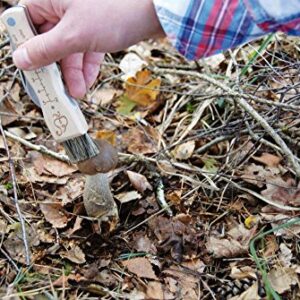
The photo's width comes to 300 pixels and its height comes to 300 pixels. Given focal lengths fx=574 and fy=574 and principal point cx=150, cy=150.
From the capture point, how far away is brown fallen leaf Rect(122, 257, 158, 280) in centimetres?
189

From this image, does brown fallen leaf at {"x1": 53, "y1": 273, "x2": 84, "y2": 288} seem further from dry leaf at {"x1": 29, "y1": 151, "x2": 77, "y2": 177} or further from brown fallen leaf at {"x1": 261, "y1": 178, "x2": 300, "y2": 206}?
brown fallen leaf at {"x1": 261, "y1": 178, "x2": 300, "y2": 206}

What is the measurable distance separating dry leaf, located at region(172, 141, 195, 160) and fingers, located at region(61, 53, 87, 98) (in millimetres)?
690

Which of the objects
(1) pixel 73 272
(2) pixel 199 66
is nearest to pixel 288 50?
(2) pixel 199 66

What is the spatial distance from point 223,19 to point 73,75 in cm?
55

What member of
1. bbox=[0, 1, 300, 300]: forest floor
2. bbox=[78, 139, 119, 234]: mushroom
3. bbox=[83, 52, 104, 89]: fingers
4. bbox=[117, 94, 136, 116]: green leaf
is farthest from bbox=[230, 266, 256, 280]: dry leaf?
bbox=[117, 94, 136, 116]: green leaf

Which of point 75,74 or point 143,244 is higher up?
point 75,74

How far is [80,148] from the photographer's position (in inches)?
73.8

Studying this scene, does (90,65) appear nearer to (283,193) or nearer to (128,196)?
(128,196)

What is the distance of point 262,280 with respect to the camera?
1840 mm

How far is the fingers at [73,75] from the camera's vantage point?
1.85 m

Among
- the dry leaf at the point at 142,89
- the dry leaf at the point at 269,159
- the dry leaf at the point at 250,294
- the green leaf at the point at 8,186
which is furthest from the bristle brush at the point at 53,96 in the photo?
the dry leaf at the point at 142,89

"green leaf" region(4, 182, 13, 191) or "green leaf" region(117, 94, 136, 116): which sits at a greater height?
"green leaf" region(4, 182, 13, 191)

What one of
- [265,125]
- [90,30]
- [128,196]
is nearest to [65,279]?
[128,196]

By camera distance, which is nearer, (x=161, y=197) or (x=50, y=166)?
(x=161, y=197)
